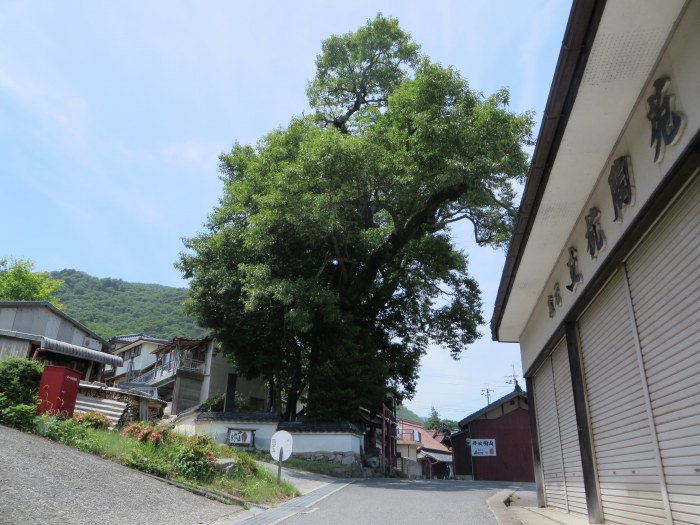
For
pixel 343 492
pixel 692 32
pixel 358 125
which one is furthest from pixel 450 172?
pixel 692 32

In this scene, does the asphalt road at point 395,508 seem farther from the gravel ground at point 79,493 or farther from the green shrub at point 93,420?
the green shrub at point 93,420

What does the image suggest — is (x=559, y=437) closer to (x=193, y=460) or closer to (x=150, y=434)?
(x=193, y=460)

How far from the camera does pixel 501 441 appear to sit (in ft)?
96.5

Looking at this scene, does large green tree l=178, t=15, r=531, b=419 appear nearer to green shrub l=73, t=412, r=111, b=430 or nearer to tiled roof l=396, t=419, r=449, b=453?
green shrub l=73, t=412, r=111, b=430

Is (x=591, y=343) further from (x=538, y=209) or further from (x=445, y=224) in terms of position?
(x=445, y=224)

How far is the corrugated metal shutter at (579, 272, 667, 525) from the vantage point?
5078 millimetres

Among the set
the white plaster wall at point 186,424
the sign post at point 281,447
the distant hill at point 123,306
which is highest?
the distant hill at point 123,306

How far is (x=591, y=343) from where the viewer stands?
684 centimetres

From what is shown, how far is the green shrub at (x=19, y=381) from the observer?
11672 millimetres

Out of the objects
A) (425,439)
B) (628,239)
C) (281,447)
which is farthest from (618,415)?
(425,439)

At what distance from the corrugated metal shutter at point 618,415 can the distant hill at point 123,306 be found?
5456 centimetres

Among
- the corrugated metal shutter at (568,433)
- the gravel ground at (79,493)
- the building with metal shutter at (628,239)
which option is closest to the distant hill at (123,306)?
the gravel ground at (79,493)

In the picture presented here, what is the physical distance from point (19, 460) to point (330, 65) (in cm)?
2379

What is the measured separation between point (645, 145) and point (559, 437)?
250 inches
